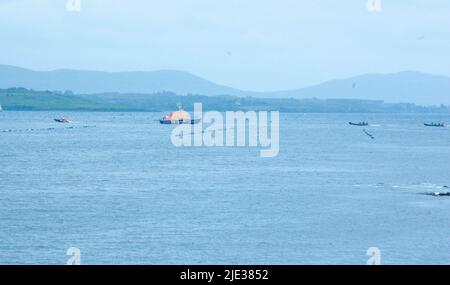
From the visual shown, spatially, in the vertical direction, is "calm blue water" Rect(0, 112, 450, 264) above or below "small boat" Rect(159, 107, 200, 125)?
below

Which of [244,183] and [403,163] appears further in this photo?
[403,163]

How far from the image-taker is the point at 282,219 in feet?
90.5

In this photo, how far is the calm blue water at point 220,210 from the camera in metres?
21.4

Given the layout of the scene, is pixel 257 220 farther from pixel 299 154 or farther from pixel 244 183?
pixel 299 154

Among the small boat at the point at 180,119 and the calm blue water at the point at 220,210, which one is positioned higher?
the small boat at the point at 180,119

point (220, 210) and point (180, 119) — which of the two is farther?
point (180, 119)

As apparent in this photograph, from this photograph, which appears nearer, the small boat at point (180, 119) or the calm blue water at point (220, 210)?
the calm blue water at point (220, 210)

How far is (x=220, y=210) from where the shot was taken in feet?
97.9

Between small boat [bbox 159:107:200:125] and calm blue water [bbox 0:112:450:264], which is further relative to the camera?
small boat [bbox 159:107:200:125]

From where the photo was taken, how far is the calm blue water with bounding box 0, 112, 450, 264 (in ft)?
70.2
